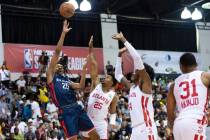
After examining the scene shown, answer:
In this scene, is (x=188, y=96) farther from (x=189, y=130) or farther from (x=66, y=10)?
(x=66, y=10)

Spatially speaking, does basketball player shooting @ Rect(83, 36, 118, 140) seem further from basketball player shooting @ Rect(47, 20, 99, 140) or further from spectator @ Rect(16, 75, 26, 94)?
spectator @ Rect(16, 75, 26, 94)

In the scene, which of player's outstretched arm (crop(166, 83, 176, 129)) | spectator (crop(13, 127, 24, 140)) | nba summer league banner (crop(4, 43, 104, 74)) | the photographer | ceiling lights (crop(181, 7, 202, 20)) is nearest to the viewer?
player's outstretched arm (crop(166, 83, 176, 129))

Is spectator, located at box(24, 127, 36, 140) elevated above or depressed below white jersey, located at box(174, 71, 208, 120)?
below

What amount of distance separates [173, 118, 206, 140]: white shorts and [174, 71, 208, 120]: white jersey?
0.24 feet

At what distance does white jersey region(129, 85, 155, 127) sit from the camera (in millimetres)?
6430

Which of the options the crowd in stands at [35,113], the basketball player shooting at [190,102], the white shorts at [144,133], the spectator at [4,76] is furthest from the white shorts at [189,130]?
the spectator at [4,76]

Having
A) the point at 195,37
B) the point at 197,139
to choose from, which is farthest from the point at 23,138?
the point at 195,37

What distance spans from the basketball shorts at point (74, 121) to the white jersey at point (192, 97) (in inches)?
115

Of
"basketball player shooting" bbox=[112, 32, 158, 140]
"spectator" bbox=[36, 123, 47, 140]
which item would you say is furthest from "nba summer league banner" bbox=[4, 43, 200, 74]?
"basketball player shooting" bbox=[112, 32, 158, 140]

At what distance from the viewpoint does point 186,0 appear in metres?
25.1

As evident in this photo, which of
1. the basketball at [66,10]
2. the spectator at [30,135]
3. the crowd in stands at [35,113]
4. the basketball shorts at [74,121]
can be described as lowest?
the spectator at [30,135]

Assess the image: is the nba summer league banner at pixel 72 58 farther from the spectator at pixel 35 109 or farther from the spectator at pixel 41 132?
the spectator at pixel 41 132

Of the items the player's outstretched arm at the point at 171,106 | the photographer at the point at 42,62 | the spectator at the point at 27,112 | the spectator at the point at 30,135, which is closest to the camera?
the player's outstretched arm at the point at 171,106

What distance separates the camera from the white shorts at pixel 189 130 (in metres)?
5.38
